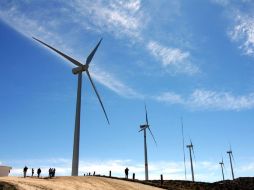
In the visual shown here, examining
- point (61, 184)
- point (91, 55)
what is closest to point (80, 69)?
point (91, 55)

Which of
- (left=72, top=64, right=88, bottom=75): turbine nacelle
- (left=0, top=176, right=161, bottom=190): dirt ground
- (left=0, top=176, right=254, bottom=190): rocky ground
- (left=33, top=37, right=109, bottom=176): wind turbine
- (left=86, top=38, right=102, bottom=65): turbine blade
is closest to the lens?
(left=0, top=176, right=254, bottom=190): rocky ground

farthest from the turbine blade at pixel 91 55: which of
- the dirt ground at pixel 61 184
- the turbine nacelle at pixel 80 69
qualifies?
the dirt ground at pixel 61 184

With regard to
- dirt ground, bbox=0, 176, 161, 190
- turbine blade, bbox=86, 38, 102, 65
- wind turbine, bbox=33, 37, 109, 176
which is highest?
turbine blade, bbox=86, 38, 102, 65

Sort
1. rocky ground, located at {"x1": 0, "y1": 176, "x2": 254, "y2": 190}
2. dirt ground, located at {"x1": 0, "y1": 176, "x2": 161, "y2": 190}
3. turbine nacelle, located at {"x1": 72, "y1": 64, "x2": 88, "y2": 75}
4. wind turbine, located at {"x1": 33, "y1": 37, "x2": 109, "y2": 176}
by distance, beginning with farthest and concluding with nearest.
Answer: turbine nacelle, located at {"x1": 72, "y1": 64, "x2": 88, "y2": 75}, wind turbine, located at {"x1": 33, "y1": 37, "x2": 109, "y2": 176}, dirt ground, located at {"x1": 0, "y1": 176, "x2": 161, "y2": 190}, rocky ground, located at {"x1": 0, "y1": 176, "x2": 254, "y2": 190}

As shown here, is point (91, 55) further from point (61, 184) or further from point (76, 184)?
point (61, 184)

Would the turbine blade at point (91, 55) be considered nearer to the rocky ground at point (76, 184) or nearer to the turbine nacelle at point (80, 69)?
the turbine nacelle at point (80, 69)

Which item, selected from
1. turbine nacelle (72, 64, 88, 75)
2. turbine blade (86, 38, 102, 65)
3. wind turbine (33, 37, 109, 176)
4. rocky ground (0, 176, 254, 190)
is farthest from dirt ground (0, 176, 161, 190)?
turbine blade (86, 38, 102, 65)

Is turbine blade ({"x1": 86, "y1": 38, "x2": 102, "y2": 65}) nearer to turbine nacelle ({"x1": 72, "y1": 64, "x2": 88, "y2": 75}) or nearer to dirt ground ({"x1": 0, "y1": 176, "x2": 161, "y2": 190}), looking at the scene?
turbine nacelle ({"x1": 72, "y1": 64, "x2": 88, "y2": 75})

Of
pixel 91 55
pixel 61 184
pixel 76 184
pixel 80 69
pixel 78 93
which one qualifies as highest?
pixel 91 55

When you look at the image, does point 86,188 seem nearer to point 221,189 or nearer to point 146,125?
point 221,189

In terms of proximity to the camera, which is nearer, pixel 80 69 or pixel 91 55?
pixel 80 69

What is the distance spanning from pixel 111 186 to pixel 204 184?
30.7 metres

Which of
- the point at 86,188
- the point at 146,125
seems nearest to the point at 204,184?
the point at 146,125

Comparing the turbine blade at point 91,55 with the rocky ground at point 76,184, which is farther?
the turbine blade at point 91,55
